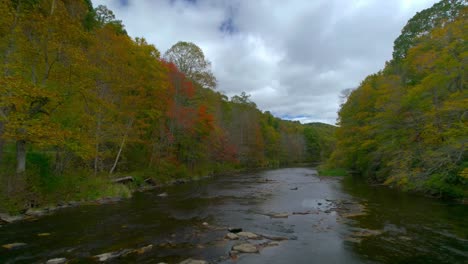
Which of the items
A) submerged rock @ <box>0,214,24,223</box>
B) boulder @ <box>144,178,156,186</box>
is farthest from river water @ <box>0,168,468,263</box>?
boulder @ <box>144,178,156,186</box>

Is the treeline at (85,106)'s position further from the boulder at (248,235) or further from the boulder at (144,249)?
the boulder at (248,235)

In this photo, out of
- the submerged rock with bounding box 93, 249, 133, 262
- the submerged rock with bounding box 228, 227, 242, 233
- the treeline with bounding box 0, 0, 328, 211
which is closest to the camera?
the submerged rock with bounding box 93, 249, 133, 262

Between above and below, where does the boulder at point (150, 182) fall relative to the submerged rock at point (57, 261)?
above

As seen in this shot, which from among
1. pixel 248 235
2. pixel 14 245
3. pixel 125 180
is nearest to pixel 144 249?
pixel 248 235

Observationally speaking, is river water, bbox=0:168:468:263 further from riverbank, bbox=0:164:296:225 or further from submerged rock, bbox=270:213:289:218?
riverbank, bbox=0:164:296:225

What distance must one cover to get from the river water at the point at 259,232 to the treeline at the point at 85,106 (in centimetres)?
347

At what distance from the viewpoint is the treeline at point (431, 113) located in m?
12.8

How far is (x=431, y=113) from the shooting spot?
46.7 ft

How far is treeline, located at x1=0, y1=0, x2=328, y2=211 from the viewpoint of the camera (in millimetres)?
13969

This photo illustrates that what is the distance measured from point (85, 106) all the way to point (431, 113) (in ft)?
73.1

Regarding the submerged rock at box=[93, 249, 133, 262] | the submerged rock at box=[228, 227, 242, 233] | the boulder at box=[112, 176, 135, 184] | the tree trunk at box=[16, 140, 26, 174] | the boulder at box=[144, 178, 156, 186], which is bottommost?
the submerged rock at box=[93, 249, 133, 262]

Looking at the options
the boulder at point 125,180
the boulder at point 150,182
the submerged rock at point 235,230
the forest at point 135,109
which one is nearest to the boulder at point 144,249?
the submerged rock at point 235,230

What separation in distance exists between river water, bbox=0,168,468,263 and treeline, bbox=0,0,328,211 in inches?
137

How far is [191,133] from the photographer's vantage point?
35000mm
